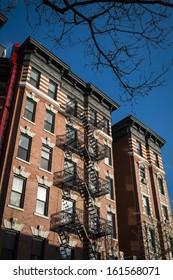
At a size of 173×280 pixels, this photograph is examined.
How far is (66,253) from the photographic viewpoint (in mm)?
18766

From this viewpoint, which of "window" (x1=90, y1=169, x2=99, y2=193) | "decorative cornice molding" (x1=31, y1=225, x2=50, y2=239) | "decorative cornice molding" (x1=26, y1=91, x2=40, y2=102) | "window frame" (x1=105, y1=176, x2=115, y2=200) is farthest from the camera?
"window frame" (x1=105, y1=176, x2=115, y2=200)

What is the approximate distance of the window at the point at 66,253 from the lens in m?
18.5

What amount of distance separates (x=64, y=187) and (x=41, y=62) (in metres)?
11.5

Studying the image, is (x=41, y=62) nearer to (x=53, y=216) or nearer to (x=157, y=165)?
(x=53, y=216)

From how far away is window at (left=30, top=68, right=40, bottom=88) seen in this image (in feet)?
78.3

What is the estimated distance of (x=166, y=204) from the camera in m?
31.2

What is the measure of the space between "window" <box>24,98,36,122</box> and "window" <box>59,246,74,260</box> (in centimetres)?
952

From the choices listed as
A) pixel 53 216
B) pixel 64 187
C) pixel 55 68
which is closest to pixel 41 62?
pixel 55 68

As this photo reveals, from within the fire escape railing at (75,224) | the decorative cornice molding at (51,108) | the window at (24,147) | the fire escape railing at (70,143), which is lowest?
the fire escape railing at (75,224)

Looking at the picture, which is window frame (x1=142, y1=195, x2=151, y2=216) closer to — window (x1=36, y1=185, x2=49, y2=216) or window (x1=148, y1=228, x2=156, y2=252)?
window (x1=148, y1=228, x2=156, y2=252)

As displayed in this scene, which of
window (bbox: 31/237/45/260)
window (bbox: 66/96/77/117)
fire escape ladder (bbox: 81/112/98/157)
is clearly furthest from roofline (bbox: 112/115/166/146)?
window (bbox: 31/237/45/260)

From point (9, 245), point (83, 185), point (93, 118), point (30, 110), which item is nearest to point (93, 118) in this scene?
point (93, 118)

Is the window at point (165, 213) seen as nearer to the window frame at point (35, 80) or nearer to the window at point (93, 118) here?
the window at point (93, 118)

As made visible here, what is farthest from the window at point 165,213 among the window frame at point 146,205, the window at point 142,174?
the window at point 142,174
